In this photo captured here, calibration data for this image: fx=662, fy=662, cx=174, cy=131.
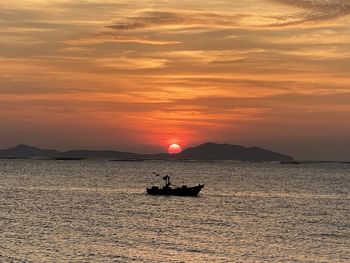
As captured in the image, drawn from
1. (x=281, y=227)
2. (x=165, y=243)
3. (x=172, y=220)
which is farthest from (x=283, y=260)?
(x=172, y=220)

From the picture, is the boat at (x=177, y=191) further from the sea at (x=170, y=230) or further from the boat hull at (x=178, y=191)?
the sea at (x=170, y=230)

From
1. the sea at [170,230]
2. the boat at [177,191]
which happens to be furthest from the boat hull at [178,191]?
the sea at [170,230]

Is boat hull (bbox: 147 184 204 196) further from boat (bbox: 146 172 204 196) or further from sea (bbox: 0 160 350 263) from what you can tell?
sea (bbox: 0 160 350 263)

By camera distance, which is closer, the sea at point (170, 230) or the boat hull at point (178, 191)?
the sea at point (170, 230)

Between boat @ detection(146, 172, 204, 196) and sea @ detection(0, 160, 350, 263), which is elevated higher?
boat @ detection(146, 172, 204, 196)

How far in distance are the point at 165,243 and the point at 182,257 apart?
9988 mm

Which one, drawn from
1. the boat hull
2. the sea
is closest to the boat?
the boat hull

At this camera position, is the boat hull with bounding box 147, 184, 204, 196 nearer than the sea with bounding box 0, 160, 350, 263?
No

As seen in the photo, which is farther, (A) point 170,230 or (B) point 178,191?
(B) point 178,191

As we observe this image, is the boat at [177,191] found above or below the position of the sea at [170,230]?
above

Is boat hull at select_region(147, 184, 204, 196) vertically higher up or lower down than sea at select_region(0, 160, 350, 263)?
higher up

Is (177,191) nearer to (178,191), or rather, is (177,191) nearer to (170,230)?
(178,191)

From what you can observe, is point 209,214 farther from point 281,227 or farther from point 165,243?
point 165,243

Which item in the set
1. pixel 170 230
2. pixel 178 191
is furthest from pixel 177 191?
pixel 170 230
